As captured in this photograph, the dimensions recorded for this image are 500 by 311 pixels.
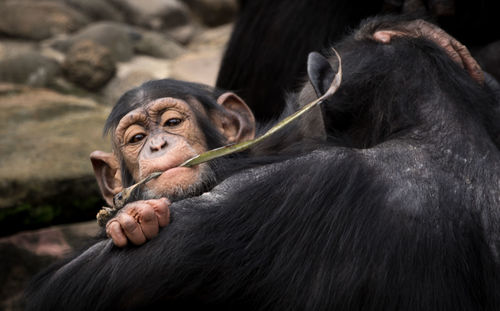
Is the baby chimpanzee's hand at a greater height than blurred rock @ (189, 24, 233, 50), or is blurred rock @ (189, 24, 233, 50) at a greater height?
the baby chimpanzee's hand

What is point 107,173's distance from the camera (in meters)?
3.81

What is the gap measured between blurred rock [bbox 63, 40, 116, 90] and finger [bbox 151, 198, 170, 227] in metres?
5.19

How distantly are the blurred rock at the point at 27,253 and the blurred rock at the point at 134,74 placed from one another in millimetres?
2790

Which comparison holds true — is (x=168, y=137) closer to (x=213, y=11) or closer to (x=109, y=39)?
(x=109, y=39)

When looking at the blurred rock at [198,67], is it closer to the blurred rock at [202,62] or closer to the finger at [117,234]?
the blurred rock at [202,62]

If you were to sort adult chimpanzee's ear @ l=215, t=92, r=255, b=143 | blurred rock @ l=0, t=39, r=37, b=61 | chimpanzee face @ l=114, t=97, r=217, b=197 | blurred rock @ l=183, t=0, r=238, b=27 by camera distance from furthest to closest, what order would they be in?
blurred rock @ l=183, t=0, r=238, b=27 → blurred rock @ l=0, t=39, r=37, b=61 → adult chimpanzee's ear @ l=215, t=92, r=255, b=143 → chimpanzee face @ l=114, t=97, r=217, b=197

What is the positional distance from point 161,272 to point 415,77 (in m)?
1.29

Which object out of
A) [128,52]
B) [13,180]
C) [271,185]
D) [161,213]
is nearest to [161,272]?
[161,213]

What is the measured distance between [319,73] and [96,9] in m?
7.16

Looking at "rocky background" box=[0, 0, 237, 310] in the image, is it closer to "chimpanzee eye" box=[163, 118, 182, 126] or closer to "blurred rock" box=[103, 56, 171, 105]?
"blurred rock" box=[103, 56, 171, 105]

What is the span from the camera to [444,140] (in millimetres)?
2781

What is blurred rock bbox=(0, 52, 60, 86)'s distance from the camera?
7258 mm

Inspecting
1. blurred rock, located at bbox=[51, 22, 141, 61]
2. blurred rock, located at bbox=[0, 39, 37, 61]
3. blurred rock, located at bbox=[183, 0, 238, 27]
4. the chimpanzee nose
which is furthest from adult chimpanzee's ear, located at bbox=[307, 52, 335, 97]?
blurred rock, located at bbox=[183, 0, 238, 27]

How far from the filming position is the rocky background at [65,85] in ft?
15.3
